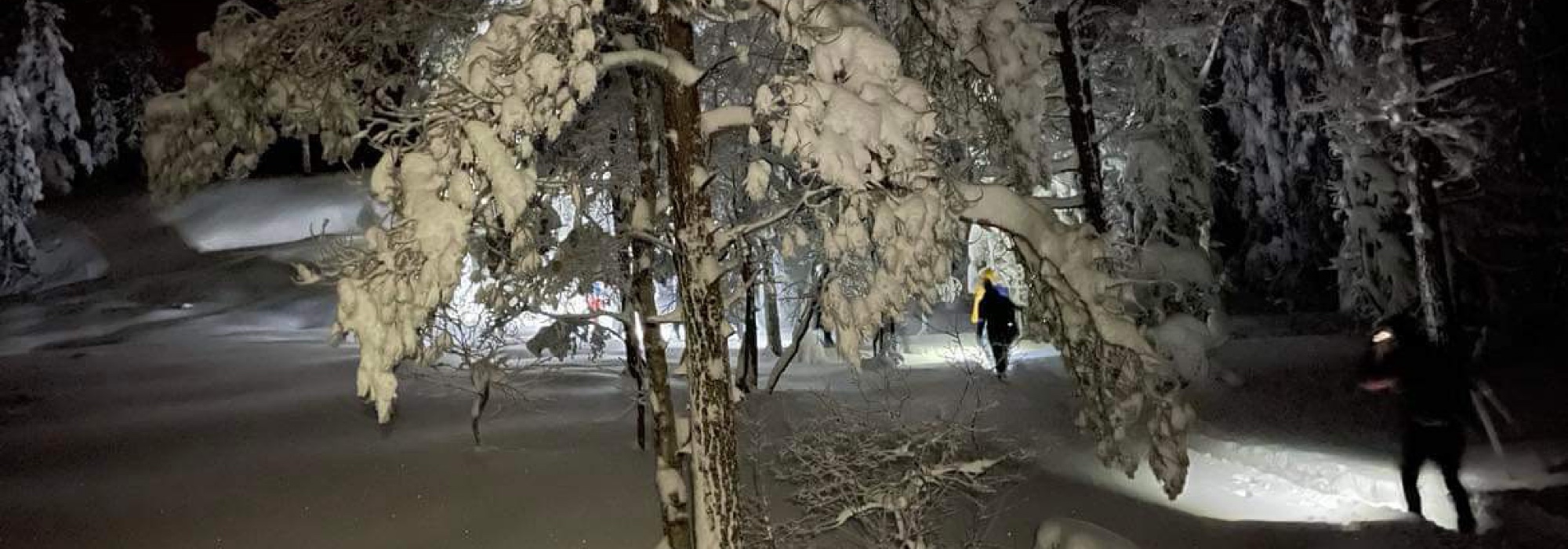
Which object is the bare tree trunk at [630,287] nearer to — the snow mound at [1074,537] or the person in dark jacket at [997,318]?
the snow mound at [1074,537]

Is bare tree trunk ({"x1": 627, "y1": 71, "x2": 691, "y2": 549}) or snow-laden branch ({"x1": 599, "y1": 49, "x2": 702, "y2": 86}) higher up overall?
snow-laden branch ({"x1": 599, "y1": 49, "x2": 702, "y2": 86})

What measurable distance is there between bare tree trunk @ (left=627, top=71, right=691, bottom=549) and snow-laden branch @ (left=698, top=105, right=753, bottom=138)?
891mm

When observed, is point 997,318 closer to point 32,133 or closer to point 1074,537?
point 1074,537

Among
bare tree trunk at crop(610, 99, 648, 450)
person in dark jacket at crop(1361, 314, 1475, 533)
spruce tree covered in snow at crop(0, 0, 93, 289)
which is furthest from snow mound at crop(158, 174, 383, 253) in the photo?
person in dark jacket at crop(1361, 314, 1475, 533)

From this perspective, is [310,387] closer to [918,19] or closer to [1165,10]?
[918,19]

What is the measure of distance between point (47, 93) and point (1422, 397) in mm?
33903

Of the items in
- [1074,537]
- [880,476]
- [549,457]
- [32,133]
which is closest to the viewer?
[1074,537]

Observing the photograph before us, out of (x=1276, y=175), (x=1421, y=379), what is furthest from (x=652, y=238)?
(x=1276, y=175)

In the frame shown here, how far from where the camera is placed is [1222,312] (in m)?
17.4

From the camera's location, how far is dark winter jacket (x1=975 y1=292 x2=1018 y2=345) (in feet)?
45.1

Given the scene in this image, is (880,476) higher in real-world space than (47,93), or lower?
lower

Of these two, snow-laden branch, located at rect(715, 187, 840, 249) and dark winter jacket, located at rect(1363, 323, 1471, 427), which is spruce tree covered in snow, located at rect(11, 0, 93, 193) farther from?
dark winter jacket, located at rect(1363, 323, 1471, 427)

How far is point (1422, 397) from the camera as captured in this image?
8.25m

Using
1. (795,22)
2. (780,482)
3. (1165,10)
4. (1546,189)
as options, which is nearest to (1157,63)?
(1165,10)
